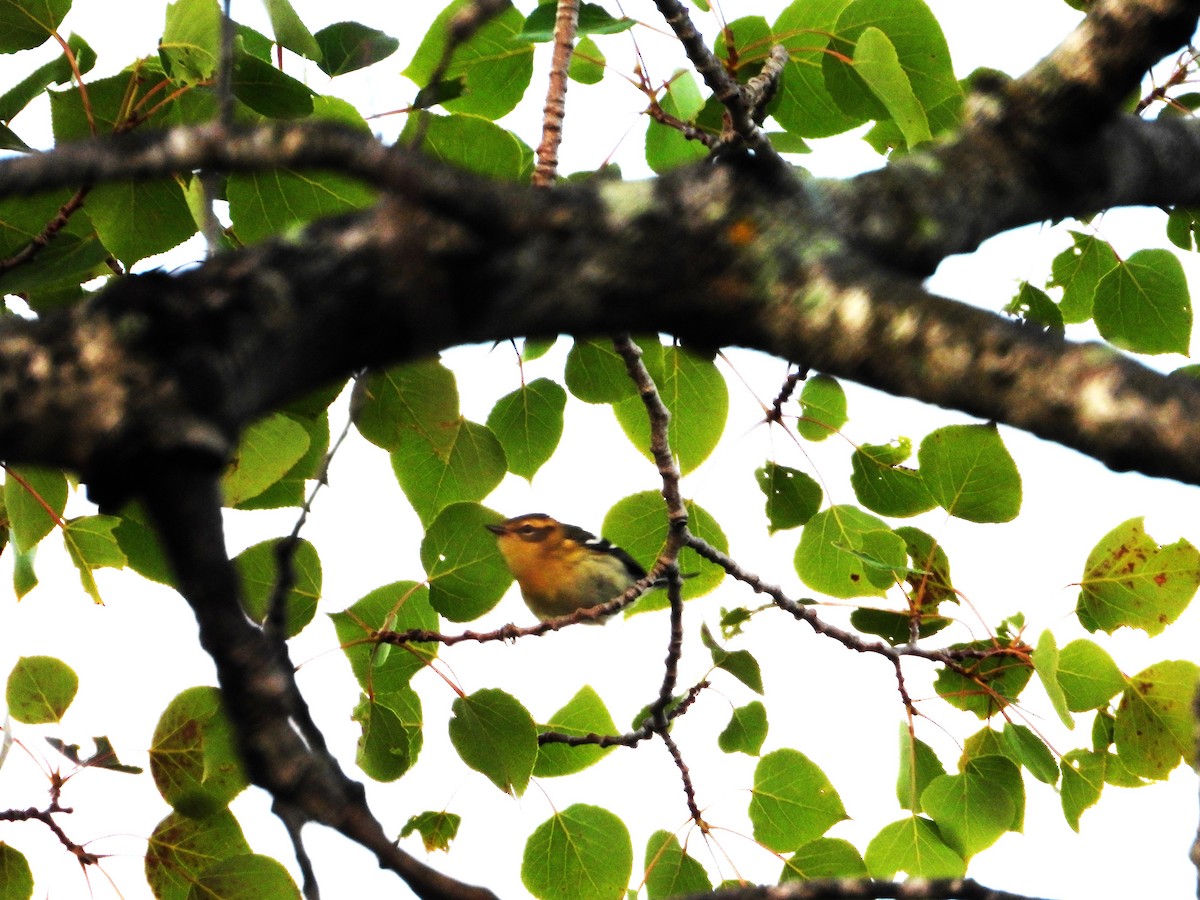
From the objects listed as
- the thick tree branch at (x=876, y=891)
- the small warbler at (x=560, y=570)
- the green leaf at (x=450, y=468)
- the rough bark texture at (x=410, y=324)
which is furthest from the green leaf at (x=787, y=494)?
the rough bark texture at (x=410, y=324)

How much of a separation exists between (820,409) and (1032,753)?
120 cm

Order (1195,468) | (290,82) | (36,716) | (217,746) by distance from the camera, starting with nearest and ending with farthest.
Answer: (1195,468), (290,82), (217,746), (36,716)

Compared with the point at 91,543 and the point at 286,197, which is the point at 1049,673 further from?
the point at 91,543

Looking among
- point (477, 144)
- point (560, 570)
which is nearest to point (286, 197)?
point (477, 144)

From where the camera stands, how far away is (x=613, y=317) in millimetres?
1148

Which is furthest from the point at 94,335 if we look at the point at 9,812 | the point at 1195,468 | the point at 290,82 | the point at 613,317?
the point at 9,812

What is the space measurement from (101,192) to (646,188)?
210 centimetres

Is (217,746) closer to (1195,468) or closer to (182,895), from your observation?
(182,895)

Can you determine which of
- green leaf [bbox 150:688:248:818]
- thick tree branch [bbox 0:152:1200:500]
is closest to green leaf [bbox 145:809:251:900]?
green leaf [bbox 150:688:248:818]

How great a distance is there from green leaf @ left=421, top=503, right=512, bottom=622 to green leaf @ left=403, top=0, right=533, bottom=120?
1.17 metres

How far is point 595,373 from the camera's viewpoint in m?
3.64

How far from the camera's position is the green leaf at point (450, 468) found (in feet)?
11.4

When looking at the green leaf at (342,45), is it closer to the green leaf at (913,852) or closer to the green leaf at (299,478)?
the green leaf at (299,478)

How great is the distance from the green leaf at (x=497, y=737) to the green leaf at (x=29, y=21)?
2.04m
